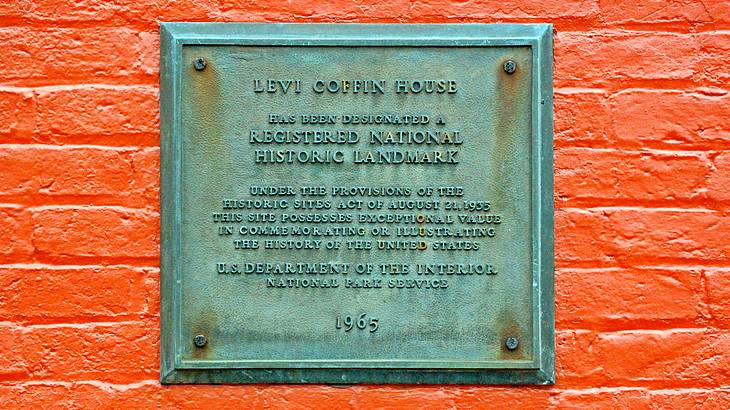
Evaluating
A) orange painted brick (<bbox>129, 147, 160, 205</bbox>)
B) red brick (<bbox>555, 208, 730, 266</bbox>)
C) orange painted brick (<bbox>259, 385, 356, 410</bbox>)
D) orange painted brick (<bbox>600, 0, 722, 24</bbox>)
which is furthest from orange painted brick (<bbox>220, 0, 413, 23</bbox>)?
orange painted brick (<bbox>259, 385, 356, 410</bbox>)

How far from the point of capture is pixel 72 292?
3.21 meters

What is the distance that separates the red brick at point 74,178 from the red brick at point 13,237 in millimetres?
74

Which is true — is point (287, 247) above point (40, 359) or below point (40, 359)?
above

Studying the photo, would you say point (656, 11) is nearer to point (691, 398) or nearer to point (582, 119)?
point (582, 119)

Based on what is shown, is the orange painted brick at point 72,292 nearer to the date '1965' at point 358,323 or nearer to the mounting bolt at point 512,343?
the date '1965' at point 358,323

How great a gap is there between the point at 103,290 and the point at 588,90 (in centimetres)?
177

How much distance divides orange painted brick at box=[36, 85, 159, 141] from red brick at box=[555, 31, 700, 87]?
1.41 meters

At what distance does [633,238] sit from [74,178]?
6.22ft

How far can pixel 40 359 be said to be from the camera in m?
3.20

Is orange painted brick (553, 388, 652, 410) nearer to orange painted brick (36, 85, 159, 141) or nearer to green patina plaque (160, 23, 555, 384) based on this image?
green patina plaque (160, 23, 555, 384)

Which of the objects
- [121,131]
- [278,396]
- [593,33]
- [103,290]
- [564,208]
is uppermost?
[593,33]

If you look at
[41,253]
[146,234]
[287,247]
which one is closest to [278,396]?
[287,247]

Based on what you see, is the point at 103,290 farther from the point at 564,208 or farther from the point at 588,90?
the point at 588,90

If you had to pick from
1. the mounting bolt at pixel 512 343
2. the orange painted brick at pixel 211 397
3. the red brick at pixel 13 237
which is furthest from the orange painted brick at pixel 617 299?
the red brick at pixel 13 237
